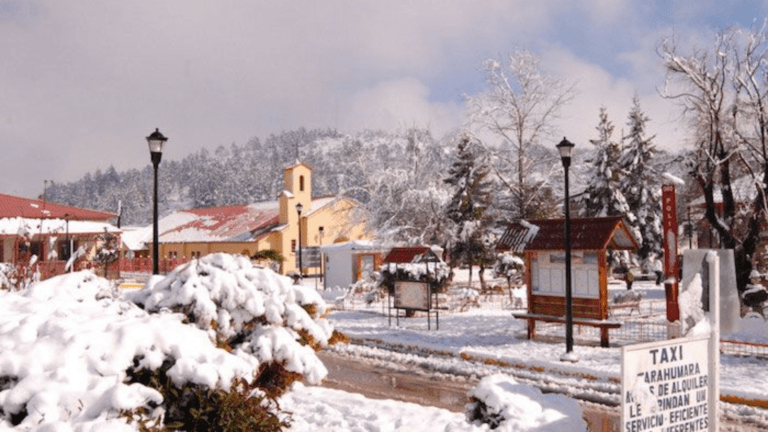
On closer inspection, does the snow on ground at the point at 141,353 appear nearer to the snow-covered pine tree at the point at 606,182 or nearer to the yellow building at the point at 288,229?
the yellow building at the point at 288,229

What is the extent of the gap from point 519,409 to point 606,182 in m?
46.4

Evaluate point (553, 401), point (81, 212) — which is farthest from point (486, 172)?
point (553, 401)

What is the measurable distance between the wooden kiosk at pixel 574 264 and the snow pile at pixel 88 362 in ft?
42.5

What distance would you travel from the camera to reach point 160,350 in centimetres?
656

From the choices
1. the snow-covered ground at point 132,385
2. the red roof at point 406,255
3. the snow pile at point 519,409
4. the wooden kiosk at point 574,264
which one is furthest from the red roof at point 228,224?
the snow pile at point 519,409

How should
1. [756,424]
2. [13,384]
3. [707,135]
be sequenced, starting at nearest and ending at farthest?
1. [13,384]
2. [756,424]
3. [707,135]

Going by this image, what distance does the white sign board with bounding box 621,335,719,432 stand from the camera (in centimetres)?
583

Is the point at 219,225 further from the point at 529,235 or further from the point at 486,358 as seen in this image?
the point at 486,358

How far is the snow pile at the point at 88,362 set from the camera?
5832mm

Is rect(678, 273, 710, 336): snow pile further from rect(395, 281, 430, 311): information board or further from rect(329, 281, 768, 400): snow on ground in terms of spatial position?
rect(395, 281, 430, 311): information board

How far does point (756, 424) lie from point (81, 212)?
48645 millimetres

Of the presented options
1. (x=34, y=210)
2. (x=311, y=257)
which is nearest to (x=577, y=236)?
(x=311, y=257)

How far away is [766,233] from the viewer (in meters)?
42.3

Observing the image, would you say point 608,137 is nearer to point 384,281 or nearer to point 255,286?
point 384,281
